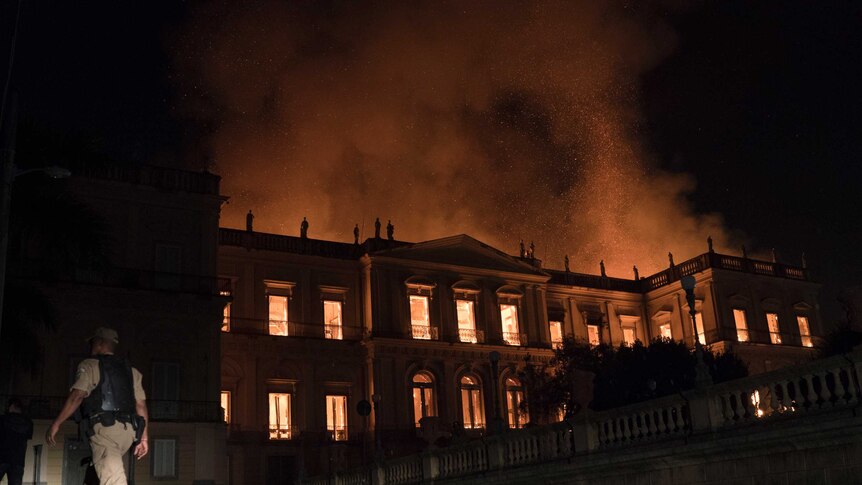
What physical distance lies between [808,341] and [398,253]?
85.3ft

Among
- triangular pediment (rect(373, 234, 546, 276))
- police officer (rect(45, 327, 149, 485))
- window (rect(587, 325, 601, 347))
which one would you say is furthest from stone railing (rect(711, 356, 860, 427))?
window (rect(587, 325, 601, 347))

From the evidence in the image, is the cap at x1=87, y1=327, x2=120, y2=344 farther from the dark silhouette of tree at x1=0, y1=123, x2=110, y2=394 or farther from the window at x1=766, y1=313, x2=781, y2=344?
the window at x1=766, y1=313, x2=781, y2=344

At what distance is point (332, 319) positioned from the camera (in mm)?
44656

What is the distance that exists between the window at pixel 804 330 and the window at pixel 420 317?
23.5 m

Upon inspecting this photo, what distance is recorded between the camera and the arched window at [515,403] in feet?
152

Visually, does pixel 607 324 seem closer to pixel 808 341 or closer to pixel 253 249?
pixel 808 341

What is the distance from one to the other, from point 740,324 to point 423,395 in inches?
769

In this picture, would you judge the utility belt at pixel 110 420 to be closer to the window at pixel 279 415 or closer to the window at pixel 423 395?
the window at pixel 279 415

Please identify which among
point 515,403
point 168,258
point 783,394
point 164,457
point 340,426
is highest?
point 168,258

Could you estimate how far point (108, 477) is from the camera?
25.8 ft

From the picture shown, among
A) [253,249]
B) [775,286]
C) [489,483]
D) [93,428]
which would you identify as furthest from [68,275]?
[775,286]

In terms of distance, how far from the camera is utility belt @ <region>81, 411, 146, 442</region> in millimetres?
7895

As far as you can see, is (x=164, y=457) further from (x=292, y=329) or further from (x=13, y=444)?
(x=13, y=444)

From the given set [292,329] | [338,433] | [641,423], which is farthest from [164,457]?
[641,423]
